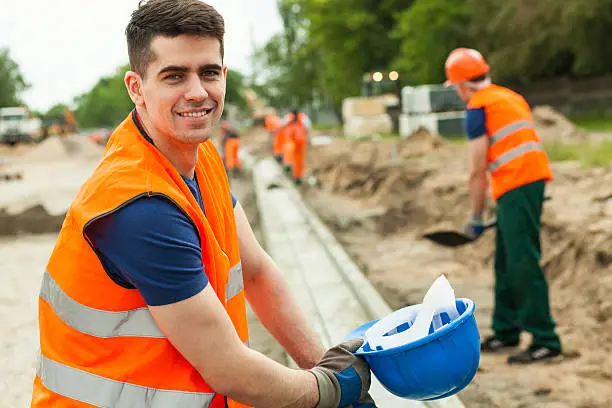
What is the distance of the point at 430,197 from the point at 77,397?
34.4 ft

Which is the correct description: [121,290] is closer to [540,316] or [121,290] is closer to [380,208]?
[540,316]

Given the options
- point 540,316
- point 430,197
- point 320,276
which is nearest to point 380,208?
point 430,197

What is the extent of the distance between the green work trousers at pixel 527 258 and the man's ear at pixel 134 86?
338 centimetres

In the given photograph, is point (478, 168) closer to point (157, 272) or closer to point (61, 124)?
point (157, 272)

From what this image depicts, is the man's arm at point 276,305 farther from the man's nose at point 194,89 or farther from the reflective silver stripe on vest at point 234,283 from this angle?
the man's nose at point 194,89

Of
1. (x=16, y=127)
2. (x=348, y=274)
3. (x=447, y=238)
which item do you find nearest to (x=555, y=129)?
(x=447, y=238)

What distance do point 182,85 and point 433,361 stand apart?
101cm

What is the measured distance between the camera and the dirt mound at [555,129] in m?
15.9

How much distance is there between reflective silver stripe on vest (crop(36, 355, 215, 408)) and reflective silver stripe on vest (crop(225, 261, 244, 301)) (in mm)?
296

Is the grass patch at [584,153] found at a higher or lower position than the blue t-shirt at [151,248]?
lower

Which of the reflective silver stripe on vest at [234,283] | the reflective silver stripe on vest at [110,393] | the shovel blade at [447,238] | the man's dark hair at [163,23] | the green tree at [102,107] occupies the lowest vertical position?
the green tree at [102,107]

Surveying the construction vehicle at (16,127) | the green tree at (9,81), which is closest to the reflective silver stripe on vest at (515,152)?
the construction vehicle at (16,127)

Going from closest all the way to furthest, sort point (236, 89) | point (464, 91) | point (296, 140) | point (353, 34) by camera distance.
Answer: point (464, 91), point (296, 140), point (353, 34), point (236, 89)

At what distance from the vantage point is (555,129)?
55.9 feet
